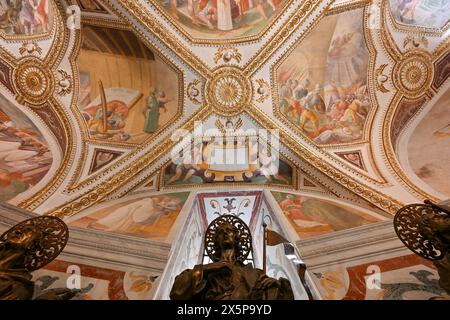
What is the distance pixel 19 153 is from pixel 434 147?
785 cm

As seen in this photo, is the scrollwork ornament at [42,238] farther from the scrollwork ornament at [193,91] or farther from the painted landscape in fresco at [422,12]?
the painted landscape in fresco at [422,12]

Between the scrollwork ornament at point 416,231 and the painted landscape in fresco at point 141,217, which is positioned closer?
the scrollwork ornament at point 416,231

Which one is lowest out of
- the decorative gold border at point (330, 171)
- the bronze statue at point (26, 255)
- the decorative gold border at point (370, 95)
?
the bronze statue at point (26, 255)

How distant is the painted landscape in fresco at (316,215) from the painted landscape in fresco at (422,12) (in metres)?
4.30

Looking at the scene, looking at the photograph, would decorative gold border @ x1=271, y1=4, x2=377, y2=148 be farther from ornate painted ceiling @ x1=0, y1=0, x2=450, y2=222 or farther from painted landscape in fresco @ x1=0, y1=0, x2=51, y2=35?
painted landscape in fresco @ x1=0, y1=0, x2=51, y2=35

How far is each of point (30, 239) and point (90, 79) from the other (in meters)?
6.05

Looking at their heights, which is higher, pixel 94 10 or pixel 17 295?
pixel 94 10

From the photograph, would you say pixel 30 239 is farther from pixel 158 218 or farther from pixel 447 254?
pixel 447 254

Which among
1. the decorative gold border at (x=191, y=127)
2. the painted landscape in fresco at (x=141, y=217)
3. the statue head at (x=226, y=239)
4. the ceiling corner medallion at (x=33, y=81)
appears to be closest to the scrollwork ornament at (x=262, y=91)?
the decorative gold border at (x=191, y=127)

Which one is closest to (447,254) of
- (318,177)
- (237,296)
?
(237,296)

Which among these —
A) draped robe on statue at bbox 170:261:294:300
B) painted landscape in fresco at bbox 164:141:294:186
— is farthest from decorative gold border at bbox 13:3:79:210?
draped robe on statue at bbox 170:261:294:300

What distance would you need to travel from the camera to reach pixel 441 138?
28.7 ft

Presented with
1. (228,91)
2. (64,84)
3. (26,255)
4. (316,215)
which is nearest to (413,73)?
(316,215)

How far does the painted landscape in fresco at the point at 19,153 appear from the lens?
25.7 feet
